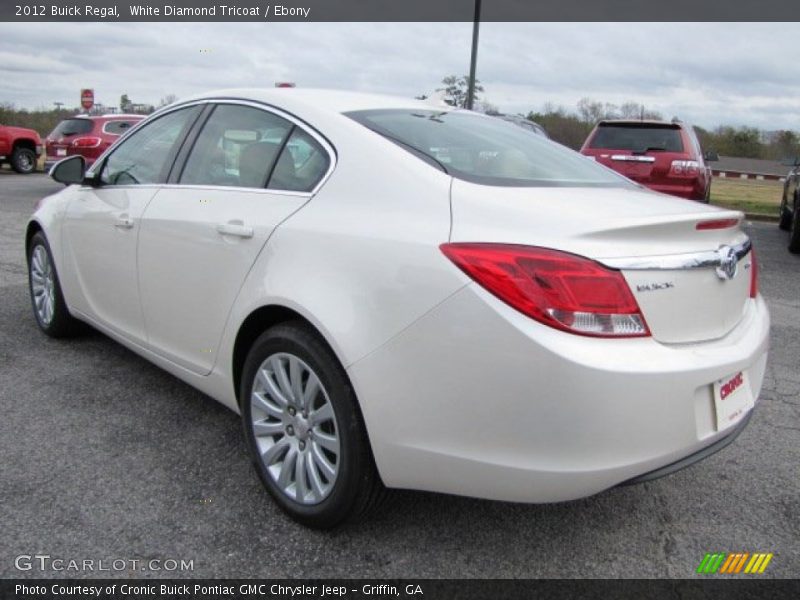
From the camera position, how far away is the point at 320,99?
279 centimetres

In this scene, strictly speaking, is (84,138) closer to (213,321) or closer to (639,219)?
(213,321)

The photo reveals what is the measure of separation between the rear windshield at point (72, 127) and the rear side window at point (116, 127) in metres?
0.34

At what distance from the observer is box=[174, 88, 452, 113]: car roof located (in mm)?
2721

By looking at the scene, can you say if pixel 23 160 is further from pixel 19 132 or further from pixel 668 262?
pixel 668 262

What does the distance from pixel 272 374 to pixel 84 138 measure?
513 inches

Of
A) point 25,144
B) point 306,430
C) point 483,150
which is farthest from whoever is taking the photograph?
point 25,144

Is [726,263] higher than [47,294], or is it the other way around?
[726,263]

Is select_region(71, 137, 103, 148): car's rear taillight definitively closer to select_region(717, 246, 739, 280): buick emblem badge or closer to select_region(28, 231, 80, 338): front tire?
select_region(28, 231, 80, 338): front tire

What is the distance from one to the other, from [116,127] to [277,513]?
13404 millimetres

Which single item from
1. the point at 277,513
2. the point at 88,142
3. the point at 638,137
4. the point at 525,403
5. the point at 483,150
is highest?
the point at 638,137

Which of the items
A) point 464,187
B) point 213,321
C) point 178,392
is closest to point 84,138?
point 178,392

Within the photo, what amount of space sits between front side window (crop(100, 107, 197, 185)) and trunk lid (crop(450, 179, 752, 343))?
1732 mm

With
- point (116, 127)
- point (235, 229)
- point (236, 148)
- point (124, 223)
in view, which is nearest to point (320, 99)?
point (236, 148)

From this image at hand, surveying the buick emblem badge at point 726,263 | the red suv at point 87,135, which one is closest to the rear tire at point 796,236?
the buick emblem badge at point 726,263
